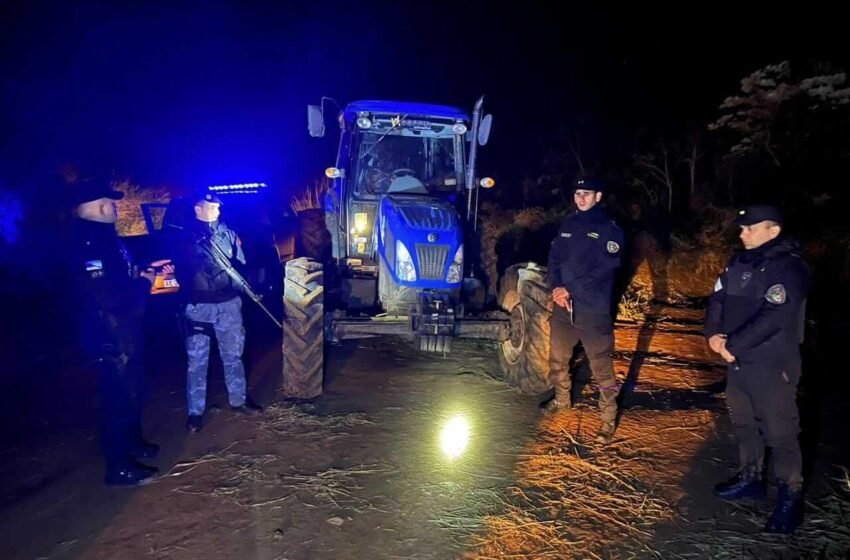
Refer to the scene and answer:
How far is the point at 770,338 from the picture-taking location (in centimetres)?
344

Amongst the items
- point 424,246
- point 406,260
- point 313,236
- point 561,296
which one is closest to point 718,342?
point 561,296

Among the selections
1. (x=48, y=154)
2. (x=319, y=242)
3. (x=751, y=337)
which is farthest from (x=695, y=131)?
(x=48, y=154)

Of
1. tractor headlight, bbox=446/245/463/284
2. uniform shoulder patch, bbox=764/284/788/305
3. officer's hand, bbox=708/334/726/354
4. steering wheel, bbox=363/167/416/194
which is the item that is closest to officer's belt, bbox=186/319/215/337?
tractor headlight, bbox=446/245/463/284

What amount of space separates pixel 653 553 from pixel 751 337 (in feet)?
4.55

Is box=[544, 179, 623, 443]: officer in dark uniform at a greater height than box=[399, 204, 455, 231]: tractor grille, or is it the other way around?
box=[399, 204, 455, 231]: tractor grille

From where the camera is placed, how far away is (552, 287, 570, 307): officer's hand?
4.64 meters

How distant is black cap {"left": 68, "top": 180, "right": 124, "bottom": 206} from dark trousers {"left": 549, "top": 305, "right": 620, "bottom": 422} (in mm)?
3512

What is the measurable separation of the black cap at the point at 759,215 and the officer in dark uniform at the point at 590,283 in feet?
3.44

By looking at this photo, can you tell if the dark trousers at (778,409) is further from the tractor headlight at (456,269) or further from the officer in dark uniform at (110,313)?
the officer in dark uniform at (110,313)

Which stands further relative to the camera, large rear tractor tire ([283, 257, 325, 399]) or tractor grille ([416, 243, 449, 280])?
tractor grille ([416, 243, 449, 280])

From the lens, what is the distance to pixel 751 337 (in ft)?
11.4

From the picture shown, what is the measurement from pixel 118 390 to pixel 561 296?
338 centimetres

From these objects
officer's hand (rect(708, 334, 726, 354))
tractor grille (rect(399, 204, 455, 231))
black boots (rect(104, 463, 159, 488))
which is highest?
tractor grille (rect(399, 204, 455, 231))

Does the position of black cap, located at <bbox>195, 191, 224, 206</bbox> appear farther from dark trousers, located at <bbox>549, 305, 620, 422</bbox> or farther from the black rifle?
dark trousers, located at <bbox>549, 305, 620, 422</bbox>
